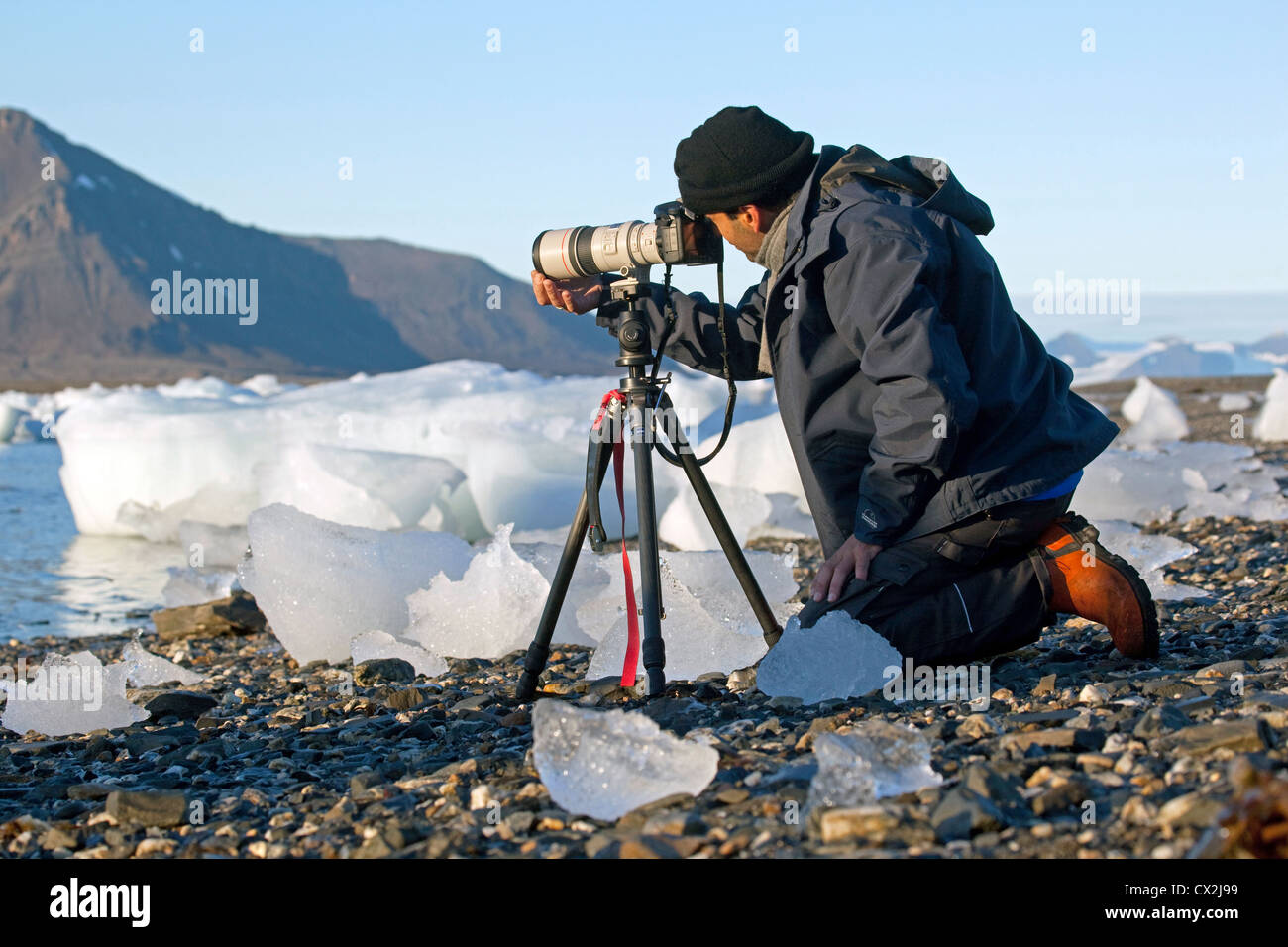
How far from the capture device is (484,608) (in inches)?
174

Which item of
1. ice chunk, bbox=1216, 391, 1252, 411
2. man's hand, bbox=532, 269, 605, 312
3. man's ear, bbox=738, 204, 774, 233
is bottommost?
ice chunk, bbox=1216, 391, 1252, 411

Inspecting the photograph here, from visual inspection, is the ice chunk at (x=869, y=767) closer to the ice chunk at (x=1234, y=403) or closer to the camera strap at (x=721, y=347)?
the camera strap at (x=721, y=347)

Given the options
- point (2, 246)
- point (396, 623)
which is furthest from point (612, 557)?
point (2, 246)

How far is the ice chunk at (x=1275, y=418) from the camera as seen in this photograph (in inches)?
542

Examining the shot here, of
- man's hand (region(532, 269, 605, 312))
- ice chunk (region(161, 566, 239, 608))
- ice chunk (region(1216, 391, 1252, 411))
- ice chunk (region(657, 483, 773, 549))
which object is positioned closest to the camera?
man's hand (region(532, 269, 605, 312))

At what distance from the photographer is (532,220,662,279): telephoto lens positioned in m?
3.15

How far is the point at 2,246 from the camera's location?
187750 mm

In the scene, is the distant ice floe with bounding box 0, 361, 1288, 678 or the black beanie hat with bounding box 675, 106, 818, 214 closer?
the black beanie hat with bounding box 675, 106, 818, 214

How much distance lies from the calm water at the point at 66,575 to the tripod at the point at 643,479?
177 inches

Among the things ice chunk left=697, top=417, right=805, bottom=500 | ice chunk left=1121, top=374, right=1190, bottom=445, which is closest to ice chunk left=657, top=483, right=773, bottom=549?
ice chunk left=697, top=417, right=805, bottom=500

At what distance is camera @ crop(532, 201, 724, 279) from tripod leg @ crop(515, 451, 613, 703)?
19.6 inches

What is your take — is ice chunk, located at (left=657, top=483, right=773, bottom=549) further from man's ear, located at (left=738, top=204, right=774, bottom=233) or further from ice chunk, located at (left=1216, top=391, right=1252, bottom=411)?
ice chunk, located at (left=1216, top=391, right=1252, bottom=411)

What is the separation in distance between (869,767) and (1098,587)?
4.09 feet
